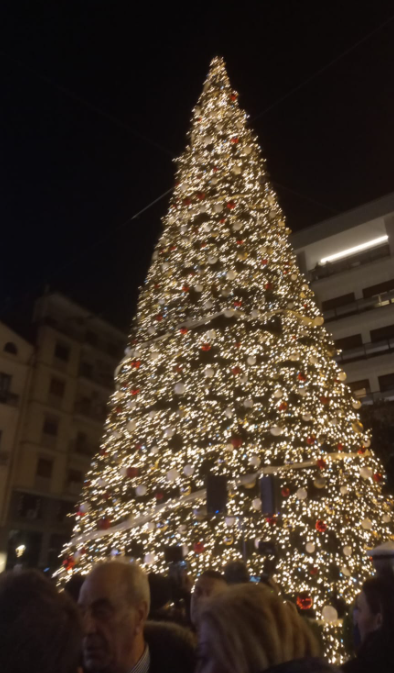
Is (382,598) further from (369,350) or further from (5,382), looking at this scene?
(5,382)

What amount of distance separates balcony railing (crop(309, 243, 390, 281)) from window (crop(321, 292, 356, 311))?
3.67ft

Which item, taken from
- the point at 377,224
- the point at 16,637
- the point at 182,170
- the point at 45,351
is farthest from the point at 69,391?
the point at 16,637

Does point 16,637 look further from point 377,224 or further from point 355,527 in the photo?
point 377,224

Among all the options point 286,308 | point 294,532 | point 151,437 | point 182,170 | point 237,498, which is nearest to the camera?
point 294,532

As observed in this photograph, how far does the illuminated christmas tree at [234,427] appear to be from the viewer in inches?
199

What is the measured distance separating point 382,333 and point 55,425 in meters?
15.2

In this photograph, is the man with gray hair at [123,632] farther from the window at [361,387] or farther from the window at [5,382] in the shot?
the window at [5,382]

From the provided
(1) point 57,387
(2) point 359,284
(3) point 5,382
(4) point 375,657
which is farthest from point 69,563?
(1) point 57,387

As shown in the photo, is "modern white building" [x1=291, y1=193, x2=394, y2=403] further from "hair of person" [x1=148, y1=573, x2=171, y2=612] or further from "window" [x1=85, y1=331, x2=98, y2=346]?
"hair of person" [x1=148, y1=573, x2=171, y2=612]

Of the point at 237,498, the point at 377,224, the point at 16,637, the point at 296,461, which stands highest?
the point at 377,224

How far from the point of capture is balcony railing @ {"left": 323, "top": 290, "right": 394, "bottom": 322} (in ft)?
67.5

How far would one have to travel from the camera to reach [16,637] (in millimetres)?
1248

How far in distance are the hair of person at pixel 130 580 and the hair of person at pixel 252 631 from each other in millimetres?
722

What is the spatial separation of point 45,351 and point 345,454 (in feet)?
67.3
